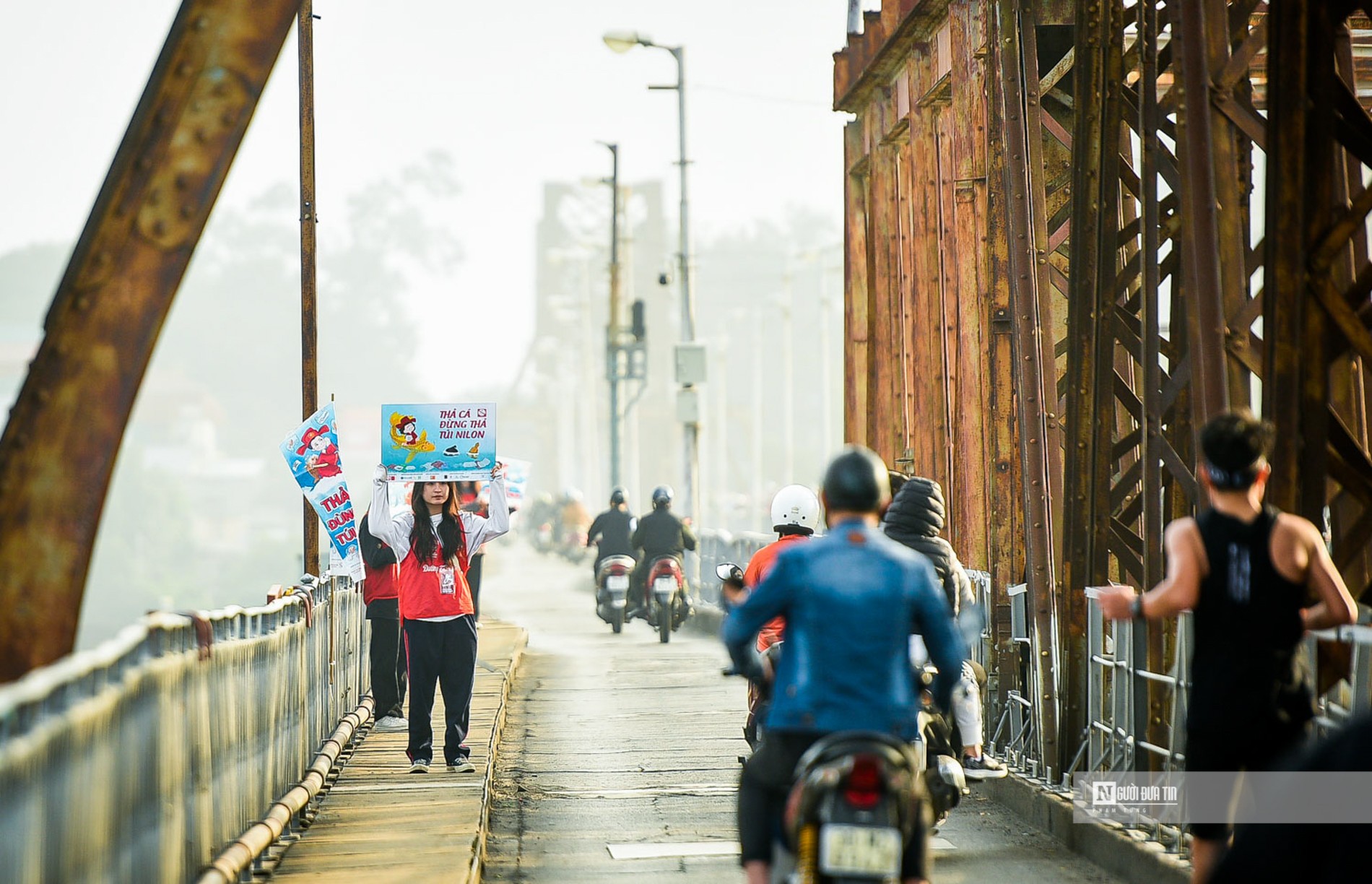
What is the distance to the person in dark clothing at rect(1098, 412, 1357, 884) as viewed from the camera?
5918 mm

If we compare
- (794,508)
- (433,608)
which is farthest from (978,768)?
(433,608)

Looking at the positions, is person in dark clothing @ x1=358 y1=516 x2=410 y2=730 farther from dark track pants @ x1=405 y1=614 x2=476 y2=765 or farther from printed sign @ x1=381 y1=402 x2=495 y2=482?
dark track pants @ x1=405 y1=614 x2=476 y2=765

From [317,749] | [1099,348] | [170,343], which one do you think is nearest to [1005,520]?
[1099,348]

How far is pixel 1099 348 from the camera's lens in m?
10.1

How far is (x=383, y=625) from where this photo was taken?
13430 mm

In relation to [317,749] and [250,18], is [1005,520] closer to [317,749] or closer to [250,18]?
[317,749]

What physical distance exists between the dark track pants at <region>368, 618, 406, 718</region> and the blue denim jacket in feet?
26.2

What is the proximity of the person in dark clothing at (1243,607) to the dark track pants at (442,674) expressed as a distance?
574cm

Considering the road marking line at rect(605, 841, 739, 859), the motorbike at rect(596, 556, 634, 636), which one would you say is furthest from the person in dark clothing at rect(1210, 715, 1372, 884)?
the motorbike at rect(596, 556, 634, 636)

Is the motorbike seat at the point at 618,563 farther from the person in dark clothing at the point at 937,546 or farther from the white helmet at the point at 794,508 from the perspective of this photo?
the person in dark clothing at the point at 937,546

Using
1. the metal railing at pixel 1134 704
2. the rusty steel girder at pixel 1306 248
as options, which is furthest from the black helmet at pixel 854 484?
the rusty steel girder at pixel 1306 248

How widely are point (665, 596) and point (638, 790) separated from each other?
12.7m

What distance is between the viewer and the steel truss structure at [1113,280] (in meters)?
7.57

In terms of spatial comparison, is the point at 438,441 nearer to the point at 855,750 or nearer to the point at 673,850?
the point at 673,850
